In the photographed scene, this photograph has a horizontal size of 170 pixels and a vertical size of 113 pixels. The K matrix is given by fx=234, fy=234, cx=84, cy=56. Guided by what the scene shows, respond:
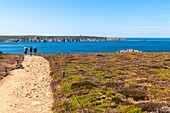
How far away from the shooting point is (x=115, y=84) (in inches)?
963

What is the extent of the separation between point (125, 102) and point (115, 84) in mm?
6866

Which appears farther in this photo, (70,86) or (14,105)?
(70,86)

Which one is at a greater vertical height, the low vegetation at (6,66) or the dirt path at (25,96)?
the dirt path at (25,96)

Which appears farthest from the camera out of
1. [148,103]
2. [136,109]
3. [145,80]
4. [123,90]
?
[145,80]

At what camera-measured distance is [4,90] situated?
2491 centimetres

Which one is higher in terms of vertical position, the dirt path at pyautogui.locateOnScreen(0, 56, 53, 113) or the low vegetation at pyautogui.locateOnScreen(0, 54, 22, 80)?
the dirt path at pyautogui.locateOnScreen(0, 56, 53, 113)

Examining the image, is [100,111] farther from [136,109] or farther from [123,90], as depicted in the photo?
[123,90]

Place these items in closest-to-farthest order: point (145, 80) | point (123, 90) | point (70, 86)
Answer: point (123, 90)
point (70, 86)
point (145, 80)

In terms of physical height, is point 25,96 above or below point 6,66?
above

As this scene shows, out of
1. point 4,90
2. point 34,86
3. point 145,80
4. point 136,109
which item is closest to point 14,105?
point 4,90

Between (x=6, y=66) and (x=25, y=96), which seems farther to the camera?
(x=6, y=66)

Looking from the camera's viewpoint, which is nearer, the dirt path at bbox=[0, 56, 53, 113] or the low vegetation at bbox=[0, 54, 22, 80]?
the dirt path at bbox=[0, 56, 53, 113]

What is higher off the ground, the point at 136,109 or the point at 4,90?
the point at 136,109

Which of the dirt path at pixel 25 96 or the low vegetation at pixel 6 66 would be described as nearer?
the dirt path at pixel 25 96
